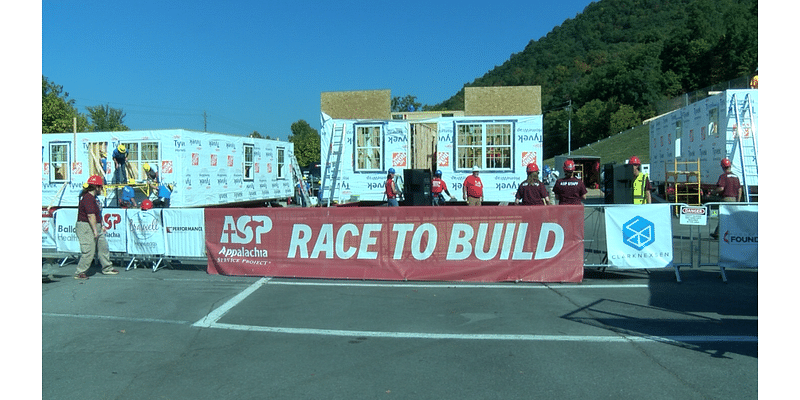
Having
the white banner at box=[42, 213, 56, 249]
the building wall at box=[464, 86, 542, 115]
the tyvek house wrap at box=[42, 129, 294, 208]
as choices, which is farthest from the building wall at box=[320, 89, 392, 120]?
the white banner at box=[42, 213, 56, 249]

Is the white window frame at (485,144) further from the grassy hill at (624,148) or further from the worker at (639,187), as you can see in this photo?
the grassy hill at (624,148)

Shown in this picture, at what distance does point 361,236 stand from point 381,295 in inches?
64.2

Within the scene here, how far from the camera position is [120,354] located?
633 cm

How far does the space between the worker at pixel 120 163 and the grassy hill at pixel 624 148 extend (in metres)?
46.6

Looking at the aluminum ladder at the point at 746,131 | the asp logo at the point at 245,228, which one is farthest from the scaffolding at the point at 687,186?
the asp logo at the point at 245,228

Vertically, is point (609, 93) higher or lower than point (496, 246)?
higher

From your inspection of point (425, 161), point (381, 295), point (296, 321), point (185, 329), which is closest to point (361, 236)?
point (381, 295)

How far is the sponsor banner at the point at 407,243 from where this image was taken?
1010 cm

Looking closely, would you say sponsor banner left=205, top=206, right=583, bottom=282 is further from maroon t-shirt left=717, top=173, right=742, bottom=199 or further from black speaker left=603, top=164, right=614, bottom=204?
black speaker left=603, top=164, right=614, bottom=204

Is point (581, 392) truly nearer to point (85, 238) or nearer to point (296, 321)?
point (296, 321)

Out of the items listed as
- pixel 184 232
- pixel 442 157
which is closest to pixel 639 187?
pixel 442 157

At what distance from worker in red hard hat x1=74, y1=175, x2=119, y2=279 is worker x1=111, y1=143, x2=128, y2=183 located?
343 inches

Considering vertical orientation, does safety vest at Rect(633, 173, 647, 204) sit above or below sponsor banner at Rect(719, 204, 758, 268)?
above

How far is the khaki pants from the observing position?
36.2ft
